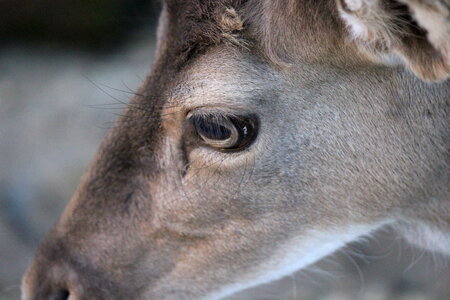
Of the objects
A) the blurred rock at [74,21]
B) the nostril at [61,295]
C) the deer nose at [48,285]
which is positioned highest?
the blurred rock at [74,21]

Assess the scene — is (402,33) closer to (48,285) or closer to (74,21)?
(48,285)

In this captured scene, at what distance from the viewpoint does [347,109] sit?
255 cm

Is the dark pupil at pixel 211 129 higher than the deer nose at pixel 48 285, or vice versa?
the dark pupil at pixel 211 129

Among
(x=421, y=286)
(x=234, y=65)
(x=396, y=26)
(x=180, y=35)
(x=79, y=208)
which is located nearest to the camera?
(x=396, y=26)

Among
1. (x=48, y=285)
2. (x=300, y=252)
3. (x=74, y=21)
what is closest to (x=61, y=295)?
(x=48, y=285)

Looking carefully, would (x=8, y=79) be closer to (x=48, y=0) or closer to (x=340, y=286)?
(x=48, y=0)

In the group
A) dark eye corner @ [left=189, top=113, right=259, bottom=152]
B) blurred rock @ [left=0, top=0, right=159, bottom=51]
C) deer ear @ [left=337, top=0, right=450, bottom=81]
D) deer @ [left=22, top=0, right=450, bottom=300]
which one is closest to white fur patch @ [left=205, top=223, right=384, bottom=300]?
deer @ [left=22, top=0, right=450, bottom=300]

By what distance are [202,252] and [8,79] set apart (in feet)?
15.7

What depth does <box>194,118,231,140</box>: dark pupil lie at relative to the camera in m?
2.54

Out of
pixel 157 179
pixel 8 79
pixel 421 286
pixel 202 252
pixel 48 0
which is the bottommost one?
pixel 202 252

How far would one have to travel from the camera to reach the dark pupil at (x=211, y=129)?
254cm

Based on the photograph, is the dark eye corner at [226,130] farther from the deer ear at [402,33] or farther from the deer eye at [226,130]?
the deer ear at [402,33]

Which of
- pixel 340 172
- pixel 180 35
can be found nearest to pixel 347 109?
pixel 340 172

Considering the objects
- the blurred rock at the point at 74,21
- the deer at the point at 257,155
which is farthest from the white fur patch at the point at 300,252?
the blurred rock at the point at 74,21
